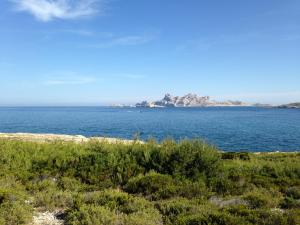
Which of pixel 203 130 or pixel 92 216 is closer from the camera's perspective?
pixel 92 216

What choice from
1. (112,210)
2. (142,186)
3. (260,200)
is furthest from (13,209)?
(260,200)

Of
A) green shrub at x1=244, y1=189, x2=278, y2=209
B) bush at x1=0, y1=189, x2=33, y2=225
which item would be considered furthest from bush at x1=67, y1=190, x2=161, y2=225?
green shrub at x1=244, y1=189, x2=278, y2=209

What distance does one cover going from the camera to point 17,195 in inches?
414

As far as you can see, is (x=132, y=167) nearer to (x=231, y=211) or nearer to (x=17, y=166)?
(x=17, y=166)

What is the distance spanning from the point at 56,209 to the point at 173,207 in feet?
10.6

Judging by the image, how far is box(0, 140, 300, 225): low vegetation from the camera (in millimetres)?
8969

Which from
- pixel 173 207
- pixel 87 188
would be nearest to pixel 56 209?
pixel 87 188

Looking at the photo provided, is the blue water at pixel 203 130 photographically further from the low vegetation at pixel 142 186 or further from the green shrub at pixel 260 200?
the green shrub at pixel 260 200

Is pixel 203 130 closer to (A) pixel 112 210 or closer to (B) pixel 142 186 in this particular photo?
(B) pixel 142 186

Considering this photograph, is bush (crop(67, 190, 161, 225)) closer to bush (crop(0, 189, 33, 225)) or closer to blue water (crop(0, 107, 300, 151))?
bush (crop(0, 189, 33, 225))

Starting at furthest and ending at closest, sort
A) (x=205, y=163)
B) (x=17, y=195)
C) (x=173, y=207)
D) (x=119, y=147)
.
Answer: (x=119, y=147) < (x=205, y=163) < (x=17, y=195) < (x=173, y=207)

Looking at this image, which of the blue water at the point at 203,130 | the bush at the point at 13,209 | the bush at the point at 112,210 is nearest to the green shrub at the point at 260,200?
the bush at the point at 112,210

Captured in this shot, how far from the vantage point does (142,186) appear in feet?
41.1

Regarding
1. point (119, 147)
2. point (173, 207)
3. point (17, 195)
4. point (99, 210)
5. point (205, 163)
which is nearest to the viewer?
point (99, 210)
